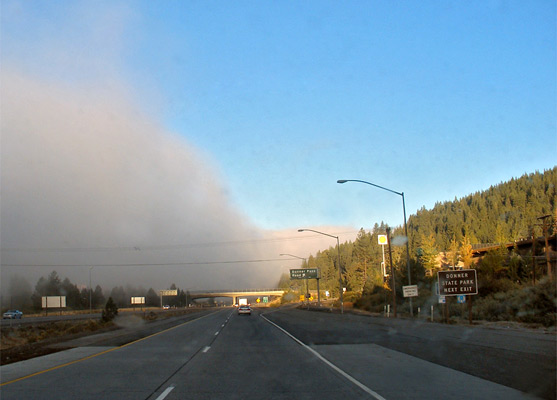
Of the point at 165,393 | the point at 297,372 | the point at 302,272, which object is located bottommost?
the point at 297,372

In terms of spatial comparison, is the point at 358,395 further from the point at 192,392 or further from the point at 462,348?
the point at 462,348

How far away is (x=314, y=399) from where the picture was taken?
31.0 ft

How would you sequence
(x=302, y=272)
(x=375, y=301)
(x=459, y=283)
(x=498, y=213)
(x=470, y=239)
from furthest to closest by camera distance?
(x=498, y=213), (x=470, y=239), (x=302, y=272), (x=375, y=301), (x=459, y=283)

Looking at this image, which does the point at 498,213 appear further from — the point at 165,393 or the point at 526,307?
the point at 165,393

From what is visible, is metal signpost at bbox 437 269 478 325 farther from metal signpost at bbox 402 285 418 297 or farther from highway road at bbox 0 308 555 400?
highway road at bbox 0 308 555 400

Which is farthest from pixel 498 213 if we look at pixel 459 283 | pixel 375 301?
pixel 459 283

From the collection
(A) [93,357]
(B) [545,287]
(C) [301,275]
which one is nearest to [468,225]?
(C) [301,275]

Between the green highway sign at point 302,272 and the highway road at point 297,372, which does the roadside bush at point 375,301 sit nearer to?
the green highway sign at point 302,272

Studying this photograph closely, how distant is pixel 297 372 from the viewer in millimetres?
13102

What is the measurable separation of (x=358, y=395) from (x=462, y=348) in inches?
397

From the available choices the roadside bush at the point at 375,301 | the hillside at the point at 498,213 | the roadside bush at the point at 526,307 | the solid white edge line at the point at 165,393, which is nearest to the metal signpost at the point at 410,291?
the roadside bush at the point at 526,307

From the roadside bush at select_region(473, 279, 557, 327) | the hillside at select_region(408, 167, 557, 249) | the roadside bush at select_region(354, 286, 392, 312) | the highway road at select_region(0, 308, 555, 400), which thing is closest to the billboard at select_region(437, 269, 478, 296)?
the roadside bush at select_region(473, 279, 557, 327)

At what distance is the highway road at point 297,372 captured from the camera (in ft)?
33.2

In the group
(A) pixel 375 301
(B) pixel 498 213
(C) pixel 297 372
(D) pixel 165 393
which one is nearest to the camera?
(D) pixel 165 393
